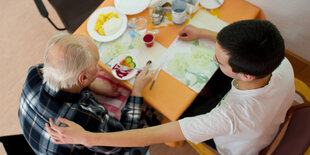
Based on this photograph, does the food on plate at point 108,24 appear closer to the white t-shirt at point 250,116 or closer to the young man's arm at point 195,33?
the young man's arm at point 195,33

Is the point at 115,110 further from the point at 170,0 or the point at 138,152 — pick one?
the point at 170,0

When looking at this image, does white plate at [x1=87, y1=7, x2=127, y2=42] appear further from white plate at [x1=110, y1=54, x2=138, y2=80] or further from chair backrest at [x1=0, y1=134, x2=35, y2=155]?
chair backrest at [x1=0, y1=134, x2=35, y2=155]

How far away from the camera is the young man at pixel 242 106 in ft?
2.65

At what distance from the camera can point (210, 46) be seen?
4.33ft

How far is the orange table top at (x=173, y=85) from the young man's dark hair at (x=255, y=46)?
399 mm

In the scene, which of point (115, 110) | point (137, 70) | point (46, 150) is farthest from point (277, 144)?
point (46, 150)

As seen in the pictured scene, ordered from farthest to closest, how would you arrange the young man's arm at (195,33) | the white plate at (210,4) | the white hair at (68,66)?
the white plate at (210,4) < the young man's arm at (195,33) < the white hair at (68,66)

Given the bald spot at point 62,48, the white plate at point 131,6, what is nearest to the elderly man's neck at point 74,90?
the bald spot at point 62,48

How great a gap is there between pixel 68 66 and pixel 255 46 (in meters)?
0.81

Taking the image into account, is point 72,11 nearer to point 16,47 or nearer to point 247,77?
point 16,47

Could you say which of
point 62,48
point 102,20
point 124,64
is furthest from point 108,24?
point 62,48

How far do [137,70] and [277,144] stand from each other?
31.3 inches

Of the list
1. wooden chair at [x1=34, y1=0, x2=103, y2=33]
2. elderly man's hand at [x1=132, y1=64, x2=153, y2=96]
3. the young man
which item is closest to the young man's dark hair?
the young man

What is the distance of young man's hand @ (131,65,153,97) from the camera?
1.22 meters
